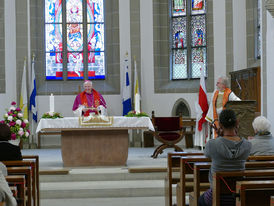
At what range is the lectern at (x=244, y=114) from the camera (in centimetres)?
838

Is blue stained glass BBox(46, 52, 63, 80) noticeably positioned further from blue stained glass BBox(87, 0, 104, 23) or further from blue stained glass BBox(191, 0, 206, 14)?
blue stained glass BBox(191, 0, 206, 14)

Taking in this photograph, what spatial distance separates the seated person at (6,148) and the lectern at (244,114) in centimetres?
389

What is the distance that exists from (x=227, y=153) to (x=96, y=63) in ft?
35.9

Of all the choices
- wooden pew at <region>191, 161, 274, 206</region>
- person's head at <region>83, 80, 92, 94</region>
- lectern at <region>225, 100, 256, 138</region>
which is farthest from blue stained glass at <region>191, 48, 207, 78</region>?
wooden pew at <region>191, 161, 274, 206</region>

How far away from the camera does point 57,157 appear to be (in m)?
11.5

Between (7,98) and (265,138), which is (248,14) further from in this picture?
(265,138)

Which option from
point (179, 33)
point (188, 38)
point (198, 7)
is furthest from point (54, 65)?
point (198, 7)

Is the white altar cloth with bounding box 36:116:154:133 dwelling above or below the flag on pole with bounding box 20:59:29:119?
below

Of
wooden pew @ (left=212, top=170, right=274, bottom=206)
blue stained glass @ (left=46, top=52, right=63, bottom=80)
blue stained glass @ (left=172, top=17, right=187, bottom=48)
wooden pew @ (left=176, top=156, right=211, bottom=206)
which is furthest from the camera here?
blue stained glass @ (left=46, top=52, right=63, bottom=80)

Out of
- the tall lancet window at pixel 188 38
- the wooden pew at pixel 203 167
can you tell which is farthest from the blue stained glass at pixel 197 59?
the wooden pew at pixel 203 167

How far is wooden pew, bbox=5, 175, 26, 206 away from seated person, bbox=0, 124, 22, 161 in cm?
73

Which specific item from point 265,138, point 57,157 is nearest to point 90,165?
point 57,157

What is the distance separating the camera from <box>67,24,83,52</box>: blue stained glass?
15.1m

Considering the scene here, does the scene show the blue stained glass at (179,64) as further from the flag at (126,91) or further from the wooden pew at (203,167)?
the wooden pew at (203,167)
